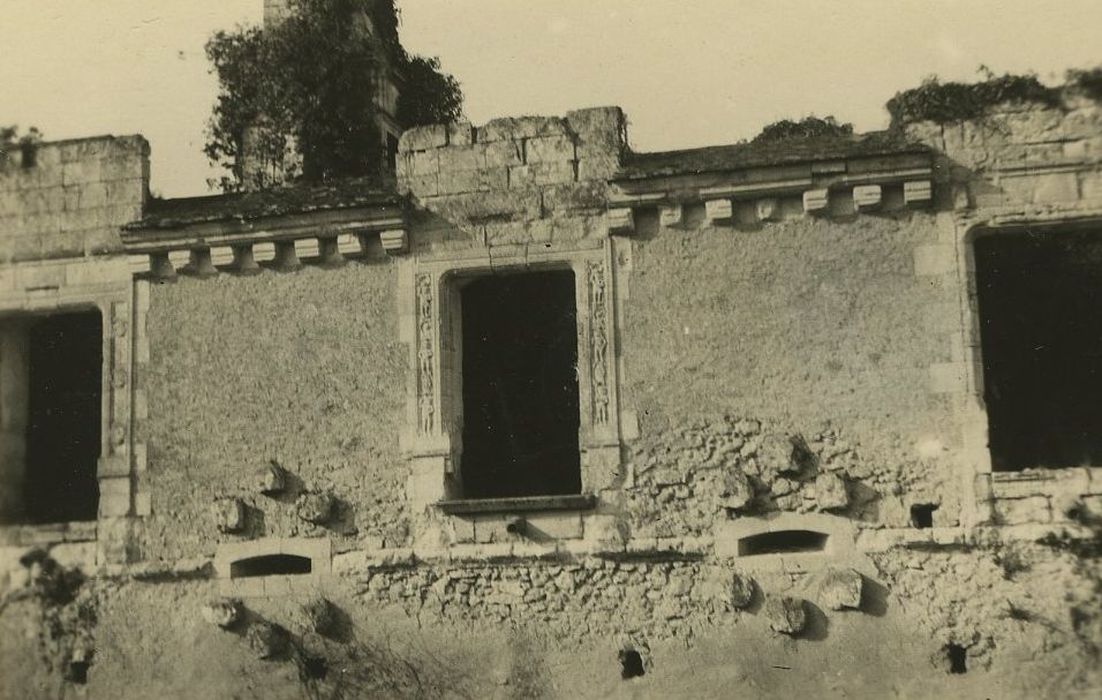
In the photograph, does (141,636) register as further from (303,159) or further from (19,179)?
(303,159)

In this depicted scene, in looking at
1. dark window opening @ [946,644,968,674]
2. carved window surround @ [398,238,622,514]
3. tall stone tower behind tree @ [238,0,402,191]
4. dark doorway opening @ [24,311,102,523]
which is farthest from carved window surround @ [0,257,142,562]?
dark window opening @ [946,644,968,674]

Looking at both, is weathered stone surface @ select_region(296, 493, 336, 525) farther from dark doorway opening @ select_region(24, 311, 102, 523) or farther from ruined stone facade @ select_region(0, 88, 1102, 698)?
dark doorway opening @ select_region(24, 311, 102, 523)

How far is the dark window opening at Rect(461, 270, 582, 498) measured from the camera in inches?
489

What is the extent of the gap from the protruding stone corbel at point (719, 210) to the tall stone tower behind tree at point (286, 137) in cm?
537

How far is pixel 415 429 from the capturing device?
451 inches

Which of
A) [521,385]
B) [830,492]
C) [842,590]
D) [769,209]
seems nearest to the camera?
[842,590]

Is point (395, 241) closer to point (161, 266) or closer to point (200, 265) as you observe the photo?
point (200, 265)

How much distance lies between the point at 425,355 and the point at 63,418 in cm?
435

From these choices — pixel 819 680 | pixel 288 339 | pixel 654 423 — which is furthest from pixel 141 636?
pixel 819 680

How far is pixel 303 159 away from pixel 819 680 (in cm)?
863

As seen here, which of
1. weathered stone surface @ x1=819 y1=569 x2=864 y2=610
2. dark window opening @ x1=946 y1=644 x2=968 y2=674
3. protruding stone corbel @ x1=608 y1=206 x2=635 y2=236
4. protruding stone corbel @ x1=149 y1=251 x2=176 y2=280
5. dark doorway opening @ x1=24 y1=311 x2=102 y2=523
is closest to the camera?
dark window opening @ x1=946 y1=644 x2=968 y2=674

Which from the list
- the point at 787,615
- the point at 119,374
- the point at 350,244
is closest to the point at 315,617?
the point at 119,374

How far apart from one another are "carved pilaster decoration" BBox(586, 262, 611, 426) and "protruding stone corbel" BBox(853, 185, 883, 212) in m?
2.11

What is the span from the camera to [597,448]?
11.1 metres
